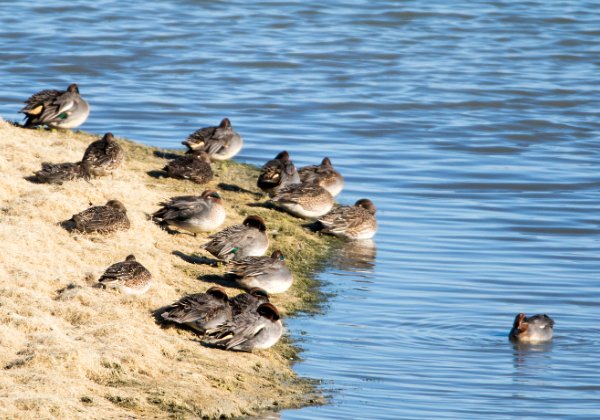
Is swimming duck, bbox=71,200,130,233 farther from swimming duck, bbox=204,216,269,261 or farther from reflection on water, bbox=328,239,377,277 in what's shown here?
reflection on water, bbox=328,239,377,277

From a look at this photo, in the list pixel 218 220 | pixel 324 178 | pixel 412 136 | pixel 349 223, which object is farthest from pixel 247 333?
pixel 412 136

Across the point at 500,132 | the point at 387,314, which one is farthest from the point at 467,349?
the point at 500,132

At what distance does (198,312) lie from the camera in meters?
9.61

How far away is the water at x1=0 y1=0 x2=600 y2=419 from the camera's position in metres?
10.4

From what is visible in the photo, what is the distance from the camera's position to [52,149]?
1380 cm

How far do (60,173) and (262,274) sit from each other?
9.09 feet

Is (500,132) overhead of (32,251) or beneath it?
beneath

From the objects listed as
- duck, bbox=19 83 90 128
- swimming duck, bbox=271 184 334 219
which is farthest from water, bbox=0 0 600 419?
duck, bbox=19 83 90 128

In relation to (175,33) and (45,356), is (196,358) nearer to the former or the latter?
(45,356)

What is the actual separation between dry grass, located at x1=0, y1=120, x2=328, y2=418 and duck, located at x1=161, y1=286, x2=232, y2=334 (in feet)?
0.43

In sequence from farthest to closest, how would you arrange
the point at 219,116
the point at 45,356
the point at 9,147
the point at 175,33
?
1. the point at 175,33
2. the point at 219,116
3. the point at 9,147
4. the point at 45,356

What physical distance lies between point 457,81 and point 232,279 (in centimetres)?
1615

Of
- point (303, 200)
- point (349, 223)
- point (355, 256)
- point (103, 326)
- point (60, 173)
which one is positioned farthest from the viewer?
point (303, 200)

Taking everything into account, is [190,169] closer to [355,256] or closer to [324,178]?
[324,178]
